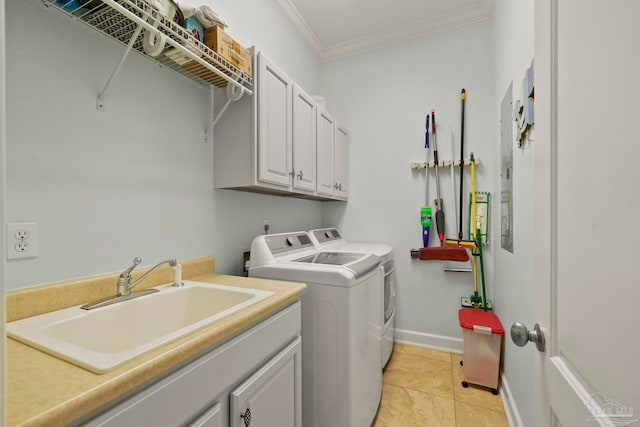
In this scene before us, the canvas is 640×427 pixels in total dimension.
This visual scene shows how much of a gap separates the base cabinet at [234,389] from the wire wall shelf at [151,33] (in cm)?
109

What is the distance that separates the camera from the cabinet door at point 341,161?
2.63 metres

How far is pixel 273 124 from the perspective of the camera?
5.60ft

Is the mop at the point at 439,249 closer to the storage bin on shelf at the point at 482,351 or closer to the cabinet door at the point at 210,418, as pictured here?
the storage bin on shelf at the point at 482,351

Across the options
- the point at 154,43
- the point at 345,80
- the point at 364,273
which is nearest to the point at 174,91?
the point at 154,43

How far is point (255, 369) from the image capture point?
1.00 m

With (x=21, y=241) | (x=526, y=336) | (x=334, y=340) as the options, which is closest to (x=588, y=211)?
(x=526, y=336)

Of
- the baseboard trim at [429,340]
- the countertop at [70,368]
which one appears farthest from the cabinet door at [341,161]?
the countertop at [70,368]

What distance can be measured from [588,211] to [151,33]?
4.70ft

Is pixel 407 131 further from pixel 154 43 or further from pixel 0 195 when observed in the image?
pixel 0 195

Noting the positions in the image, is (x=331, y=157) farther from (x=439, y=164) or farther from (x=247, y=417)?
(x=247, y=417)

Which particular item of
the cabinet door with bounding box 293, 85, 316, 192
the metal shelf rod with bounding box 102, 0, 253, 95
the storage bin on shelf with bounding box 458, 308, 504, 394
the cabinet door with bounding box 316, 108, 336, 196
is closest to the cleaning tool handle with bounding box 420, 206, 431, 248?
the storage bin on shelf with bounding box 458, 308, 504, 394

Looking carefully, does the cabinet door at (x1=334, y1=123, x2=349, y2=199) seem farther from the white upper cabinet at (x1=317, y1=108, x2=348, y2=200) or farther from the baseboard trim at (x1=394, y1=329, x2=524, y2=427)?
the baseboard trim at (x1=394, y1=329, x2=524, y2=427)

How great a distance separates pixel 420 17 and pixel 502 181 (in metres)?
1.72

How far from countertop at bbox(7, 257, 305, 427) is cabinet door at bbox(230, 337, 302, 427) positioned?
0.19m
